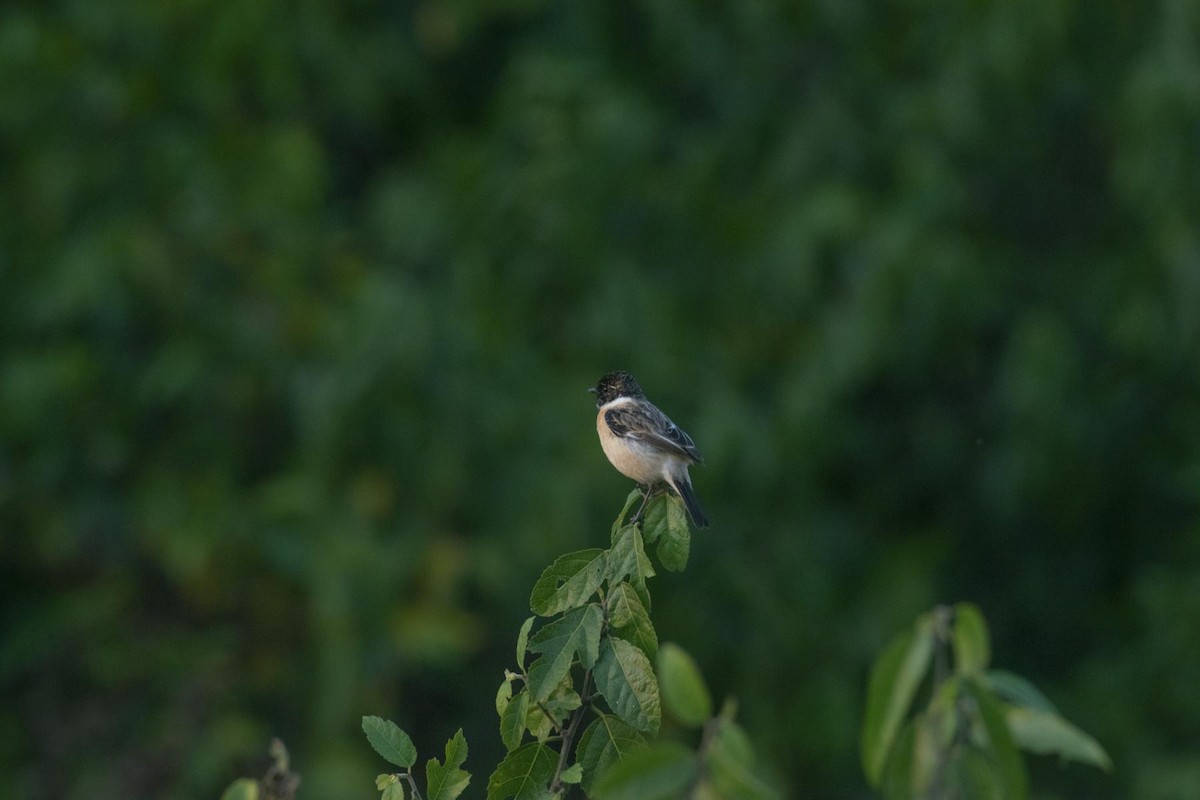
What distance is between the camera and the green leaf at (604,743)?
8.41ft

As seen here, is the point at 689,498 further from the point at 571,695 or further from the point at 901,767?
the point at 901,767

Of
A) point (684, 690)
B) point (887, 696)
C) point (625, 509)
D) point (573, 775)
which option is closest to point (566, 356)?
point (625, 509)

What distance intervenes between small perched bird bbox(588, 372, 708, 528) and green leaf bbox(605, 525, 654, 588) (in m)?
1.53

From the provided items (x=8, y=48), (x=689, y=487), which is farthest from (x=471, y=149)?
(x=689, y=487)

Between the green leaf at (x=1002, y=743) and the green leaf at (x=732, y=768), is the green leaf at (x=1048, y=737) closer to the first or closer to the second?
the green leaf at (x=1002, y=743)

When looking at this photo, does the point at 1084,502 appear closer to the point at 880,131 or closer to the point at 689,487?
the point at 880,131

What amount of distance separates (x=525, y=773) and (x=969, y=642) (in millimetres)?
716

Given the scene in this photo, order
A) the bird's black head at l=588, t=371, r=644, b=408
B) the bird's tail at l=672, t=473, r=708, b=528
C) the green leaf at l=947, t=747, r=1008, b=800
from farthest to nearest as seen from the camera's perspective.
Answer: the bird's black head at l=588, t=371, r=644, b=408 < the bird's tail at l=672, t=473, r=708, b=528 < the green leaf at l=947, t=747, r=1008, b=800

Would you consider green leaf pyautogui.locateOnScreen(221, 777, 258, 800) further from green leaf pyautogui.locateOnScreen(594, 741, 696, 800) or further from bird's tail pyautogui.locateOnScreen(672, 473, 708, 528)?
bird's tail pyautogui.locateOnScreen(672, 473, 708, 528)

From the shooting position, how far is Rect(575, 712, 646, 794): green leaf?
101 inches

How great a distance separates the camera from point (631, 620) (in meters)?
2.62

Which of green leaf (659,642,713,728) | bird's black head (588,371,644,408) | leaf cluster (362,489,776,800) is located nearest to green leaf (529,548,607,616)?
leaf cluster (362,489,776,800)

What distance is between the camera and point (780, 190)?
1284 cm

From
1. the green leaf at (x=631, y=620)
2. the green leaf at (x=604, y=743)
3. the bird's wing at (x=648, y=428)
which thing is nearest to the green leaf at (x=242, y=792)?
the green leaf at (x=604, y=743)
